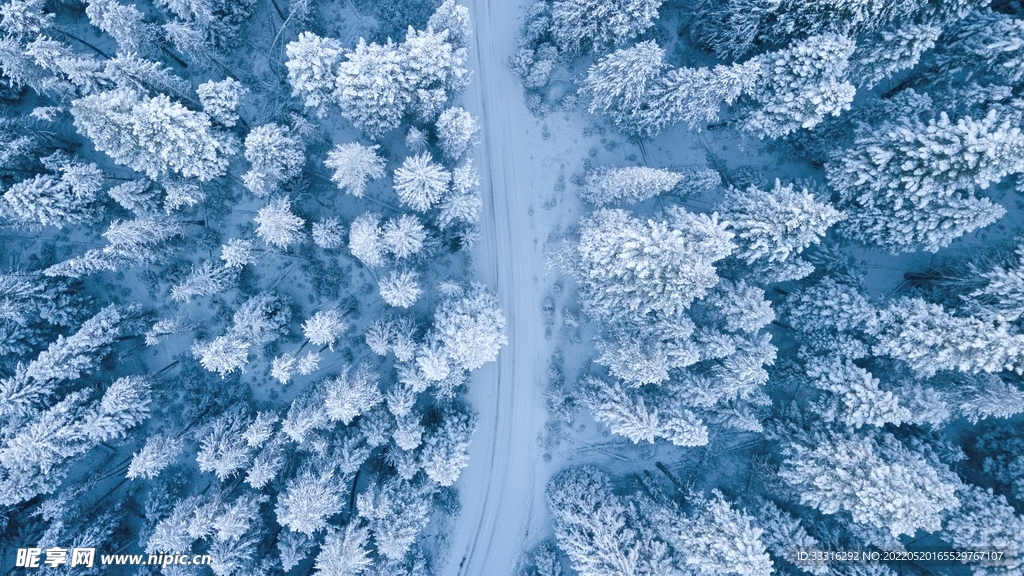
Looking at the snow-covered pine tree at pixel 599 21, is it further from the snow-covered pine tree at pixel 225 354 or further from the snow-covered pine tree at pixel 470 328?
the snow-covered pine tree at pixel 225 354

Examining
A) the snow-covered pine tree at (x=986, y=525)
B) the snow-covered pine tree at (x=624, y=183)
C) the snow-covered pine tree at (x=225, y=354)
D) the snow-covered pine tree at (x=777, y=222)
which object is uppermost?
the snow-covered pine tree at (x=624, y=183)

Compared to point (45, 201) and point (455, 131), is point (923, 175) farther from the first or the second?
point (45, 201)

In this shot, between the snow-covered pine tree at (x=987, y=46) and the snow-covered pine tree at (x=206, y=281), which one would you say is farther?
the snow-covered pine tree at (x=206, y=281)

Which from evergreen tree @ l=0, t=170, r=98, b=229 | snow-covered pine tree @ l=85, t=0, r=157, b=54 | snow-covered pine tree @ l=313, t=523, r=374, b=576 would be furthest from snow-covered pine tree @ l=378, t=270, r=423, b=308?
snow-covered pine tree @ l=85, t=0, r=157, b=54

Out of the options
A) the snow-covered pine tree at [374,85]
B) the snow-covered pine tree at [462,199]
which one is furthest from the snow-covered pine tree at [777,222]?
the snow-covered pine tree at [374,85]

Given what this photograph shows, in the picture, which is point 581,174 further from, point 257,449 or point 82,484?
point 82,484

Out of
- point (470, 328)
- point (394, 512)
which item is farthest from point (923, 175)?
point (394, 512)

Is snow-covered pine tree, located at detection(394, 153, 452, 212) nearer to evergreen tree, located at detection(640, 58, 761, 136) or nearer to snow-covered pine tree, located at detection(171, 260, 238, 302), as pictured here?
evergreen tree, located at detection(640, 58, 761, 136)
